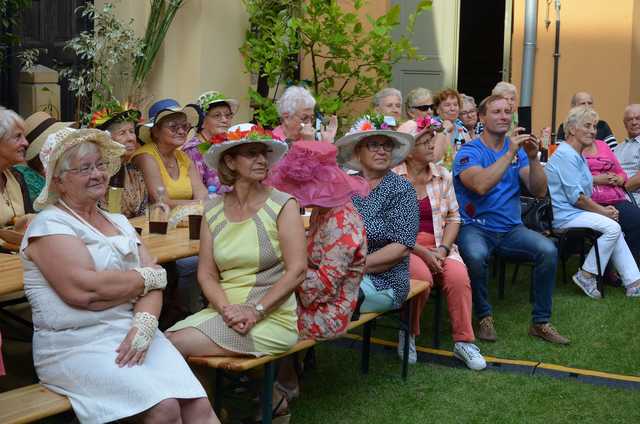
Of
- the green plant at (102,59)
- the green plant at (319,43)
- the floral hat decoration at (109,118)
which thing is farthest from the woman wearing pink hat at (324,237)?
the green plant at (319,43)

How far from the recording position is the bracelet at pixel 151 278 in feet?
11.9

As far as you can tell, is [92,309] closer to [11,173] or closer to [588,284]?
[11,173]

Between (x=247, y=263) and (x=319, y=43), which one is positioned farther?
(x=319, y=43)

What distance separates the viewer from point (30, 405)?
10.7ft

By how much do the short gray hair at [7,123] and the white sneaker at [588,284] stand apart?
4.55 metres

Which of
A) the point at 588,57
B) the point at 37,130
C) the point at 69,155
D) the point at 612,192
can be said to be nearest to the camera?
the point at 69,155

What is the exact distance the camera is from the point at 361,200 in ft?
16.8

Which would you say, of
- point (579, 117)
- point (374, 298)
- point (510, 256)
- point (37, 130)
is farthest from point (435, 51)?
point (37, 130)

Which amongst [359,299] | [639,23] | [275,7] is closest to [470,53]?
[639,23]

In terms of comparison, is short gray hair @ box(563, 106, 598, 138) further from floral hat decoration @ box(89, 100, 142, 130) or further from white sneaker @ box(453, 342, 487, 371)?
floral hat decoration @ box(89, 100, 142, 130)

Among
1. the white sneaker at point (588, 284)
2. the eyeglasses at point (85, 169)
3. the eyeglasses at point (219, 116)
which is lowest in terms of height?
the white sneaker at point (588, 284)

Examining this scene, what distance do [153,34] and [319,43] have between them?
1649 millimetres

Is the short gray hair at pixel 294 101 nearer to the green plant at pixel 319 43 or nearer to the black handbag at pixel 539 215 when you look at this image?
the green plant at pixel 319 43

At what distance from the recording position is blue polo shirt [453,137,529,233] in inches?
246
